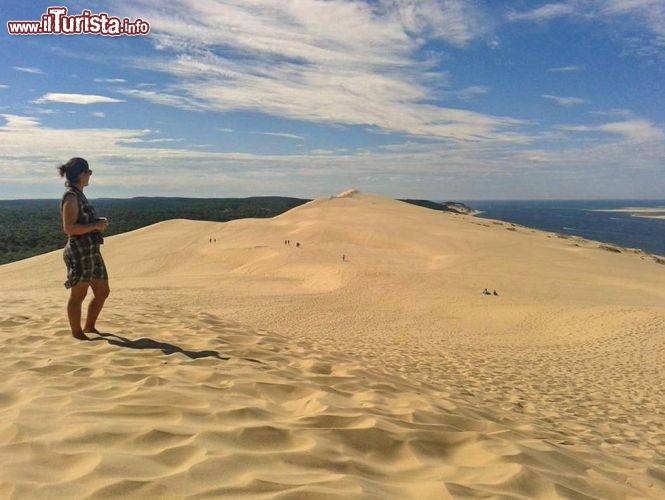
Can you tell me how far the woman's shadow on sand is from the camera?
5441 millimetres

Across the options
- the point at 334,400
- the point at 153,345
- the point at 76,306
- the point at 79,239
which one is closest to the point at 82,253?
the point at 79,239

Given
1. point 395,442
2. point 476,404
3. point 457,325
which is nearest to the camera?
point 395,442

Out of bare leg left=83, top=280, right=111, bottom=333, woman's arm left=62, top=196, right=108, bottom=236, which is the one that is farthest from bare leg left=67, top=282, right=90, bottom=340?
woman's arm left=62, top=196, right=108, bottom=236

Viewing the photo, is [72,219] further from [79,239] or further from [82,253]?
[82,253]

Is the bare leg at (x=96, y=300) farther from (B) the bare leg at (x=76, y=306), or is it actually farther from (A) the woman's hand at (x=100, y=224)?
(A) the woman's hand at (x=100, y=224)

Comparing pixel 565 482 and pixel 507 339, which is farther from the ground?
pixel 565 482

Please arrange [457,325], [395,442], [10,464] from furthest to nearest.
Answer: [457,325] → [395,442] → [10,464]

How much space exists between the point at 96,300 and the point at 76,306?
0.29 m

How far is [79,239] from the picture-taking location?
5.56 metres

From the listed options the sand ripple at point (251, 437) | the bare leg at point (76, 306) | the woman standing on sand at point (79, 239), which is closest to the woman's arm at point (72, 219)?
the woman standing on sand at point (79, 239)

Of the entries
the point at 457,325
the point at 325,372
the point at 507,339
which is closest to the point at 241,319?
the point at 457,325

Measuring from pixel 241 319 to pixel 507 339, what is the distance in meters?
6.02

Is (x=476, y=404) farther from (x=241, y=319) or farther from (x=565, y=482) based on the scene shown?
(x=241, y=319)

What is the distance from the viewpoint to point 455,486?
9.07 ft
